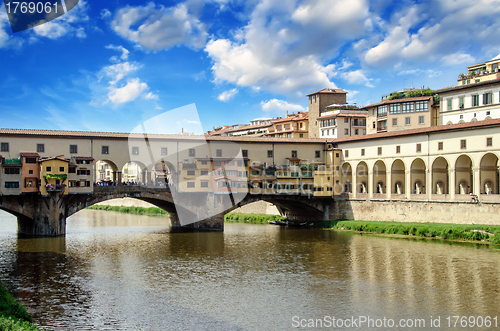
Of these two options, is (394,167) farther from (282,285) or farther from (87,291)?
(87,291)

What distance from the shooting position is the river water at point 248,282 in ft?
59.8

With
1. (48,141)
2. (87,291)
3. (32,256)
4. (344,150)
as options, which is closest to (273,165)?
(344,150)

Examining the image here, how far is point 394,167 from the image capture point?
1925 inches

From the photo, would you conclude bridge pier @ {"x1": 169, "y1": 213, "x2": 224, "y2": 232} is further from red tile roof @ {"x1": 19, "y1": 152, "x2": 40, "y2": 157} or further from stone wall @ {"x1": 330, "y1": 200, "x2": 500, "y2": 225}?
red tile roof @ {"x1": 19, "y1": 152, "x2": 40, "y2": 157}

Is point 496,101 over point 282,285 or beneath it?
over

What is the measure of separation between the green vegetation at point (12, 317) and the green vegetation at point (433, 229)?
3102 centimetres

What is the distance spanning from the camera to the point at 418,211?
42719mm

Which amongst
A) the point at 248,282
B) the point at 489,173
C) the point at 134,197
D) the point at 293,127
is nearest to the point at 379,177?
the point at 489,173

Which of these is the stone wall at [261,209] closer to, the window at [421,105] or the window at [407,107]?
the window at [407,107]

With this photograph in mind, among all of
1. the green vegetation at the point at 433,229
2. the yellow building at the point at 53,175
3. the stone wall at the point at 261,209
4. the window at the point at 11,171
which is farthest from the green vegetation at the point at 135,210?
the green vegetation at the point at 433,229

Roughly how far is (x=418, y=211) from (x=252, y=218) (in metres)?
22.0

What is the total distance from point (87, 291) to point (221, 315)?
7.22 m

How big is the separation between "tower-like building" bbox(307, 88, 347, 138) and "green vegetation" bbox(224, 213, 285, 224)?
1814cm

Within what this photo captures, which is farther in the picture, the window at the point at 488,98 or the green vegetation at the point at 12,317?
the window at the point at 488,98
